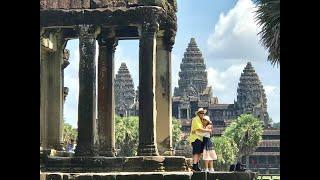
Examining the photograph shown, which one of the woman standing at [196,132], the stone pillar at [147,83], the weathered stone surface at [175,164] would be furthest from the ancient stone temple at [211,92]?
the woman standing at [196,132]

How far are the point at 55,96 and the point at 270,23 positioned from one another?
911 cm

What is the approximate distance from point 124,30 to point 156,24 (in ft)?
6.63

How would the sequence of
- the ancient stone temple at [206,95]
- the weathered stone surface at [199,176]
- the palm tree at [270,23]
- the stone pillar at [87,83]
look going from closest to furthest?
the palm tree at [270,23], the weathered stone surface at [199,176], the stone pillar at [87,83], the ancient stone temple at [206,95]

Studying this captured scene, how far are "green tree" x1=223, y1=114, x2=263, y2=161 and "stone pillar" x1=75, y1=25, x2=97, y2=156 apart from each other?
193 feet

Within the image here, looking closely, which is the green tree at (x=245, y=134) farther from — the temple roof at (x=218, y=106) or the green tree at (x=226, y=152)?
the temple roof at (x=218, y=106)

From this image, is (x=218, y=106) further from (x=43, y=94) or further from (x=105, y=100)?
(x=105, y=100)

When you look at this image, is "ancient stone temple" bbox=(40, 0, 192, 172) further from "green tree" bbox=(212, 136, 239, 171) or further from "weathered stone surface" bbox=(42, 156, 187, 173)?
"green tree" bbox=(212, 136, 239, 171)

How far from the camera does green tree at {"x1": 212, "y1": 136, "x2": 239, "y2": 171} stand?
75.4 metres

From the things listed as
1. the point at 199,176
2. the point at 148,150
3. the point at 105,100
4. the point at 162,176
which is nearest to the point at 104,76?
the point at 105,100

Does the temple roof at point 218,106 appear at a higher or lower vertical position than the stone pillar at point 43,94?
lower

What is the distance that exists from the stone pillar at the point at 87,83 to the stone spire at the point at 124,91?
93.9 metres

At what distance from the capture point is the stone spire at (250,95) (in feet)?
371
